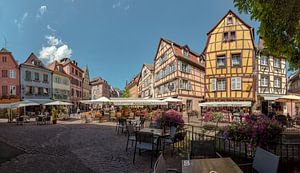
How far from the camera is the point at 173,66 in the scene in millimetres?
25672

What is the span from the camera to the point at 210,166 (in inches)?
122

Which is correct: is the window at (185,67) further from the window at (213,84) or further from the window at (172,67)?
the window at (213,84)

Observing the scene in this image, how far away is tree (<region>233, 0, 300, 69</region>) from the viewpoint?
477cm

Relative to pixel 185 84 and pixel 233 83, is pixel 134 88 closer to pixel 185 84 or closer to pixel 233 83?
pixel 185 84

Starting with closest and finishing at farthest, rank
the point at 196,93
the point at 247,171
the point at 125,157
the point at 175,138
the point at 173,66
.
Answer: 1. the point at 247,171
2. the point at 125,157
3. the point at 175,138
4. the point at 173,66
5. the point at 196,93

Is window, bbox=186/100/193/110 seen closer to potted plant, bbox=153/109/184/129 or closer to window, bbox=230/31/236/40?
window, bbox=230/31/236/40

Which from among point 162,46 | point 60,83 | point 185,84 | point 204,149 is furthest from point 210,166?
point 60,83

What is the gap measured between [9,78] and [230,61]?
3329cm

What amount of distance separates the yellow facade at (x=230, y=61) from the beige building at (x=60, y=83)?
100 ft

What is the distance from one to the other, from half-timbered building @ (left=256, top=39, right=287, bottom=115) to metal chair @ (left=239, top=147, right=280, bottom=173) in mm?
21004

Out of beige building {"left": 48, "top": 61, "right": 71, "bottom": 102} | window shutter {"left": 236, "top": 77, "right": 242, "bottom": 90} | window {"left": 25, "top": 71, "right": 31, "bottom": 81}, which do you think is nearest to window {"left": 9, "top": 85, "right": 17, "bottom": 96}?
window {"left": 25, "top": 71, "right": 31, "bottom": 81}

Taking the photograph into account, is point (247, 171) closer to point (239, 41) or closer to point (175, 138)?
point (175, 138)

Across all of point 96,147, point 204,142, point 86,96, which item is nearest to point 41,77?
point 86,96

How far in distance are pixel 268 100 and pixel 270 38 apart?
19.5 m
